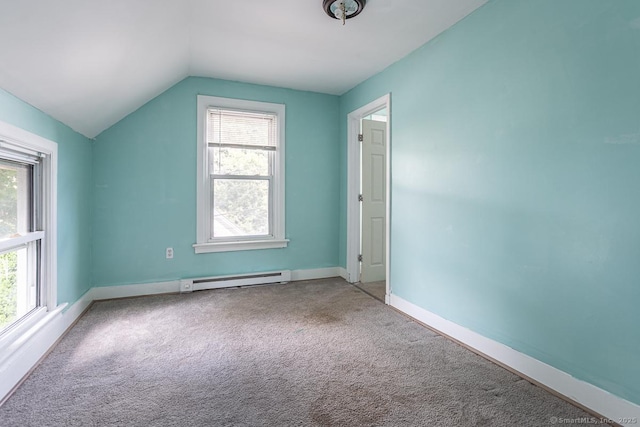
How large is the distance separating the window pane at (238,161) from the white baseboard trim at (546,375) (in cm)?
240

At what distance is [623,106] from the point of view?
4.74 ft

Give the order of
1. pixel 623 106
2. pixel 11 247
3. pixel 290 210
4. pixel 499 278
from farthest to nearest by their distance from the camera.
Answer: pixel 290 210, pixel 499 278, pixel 11 247, pixel 623 106

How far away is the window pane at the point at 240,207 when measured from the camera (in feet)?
11.7

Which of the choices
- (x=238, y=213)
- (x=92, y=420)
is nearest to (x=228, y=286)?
(x=238, y=213)

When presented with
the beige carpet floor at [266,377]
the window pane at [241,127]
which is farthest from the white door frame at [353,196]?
the beige carpet floor at [266,377]

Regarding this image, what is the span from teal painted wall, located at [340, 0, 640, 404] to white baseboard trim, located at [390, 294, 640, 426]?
0.14ft

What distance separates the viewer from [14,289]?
1.93 meters

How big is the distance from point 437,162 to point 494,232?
2.38 ft

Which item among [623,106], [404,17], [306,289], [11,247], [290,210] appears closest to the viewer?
[623,106]

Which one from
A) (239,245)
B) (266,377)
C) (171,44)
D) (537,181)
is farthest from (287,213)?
(537,181)

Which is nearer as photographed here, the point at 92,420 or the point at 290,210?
the point at 92,420

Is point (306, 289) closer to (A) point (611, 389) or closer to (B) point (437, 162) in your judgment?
(B) point (437, 162)

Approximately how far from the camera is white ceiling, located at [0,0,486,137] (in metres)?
1.56

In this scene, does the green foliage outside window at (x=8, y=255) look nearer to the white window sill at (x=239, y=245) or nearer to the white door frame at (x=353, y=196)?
the white window sill at (x=239, y=245)
